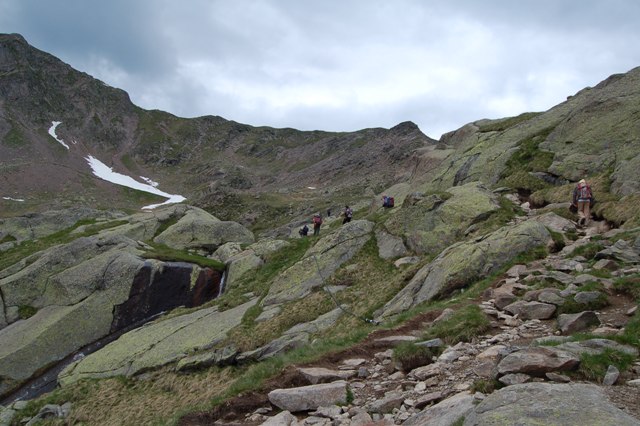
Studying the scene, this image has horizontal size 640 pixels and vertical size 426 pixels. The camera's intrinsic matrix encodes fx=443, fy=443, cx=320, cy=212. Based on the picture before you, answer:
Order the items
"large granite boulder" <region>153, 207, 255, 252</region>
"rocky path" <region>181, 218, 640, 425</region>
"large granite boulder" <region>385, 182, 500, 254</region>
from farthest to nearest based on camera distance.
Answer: "large granite boulder" <region>153, 207, 255, 252</region>, "large granite boulder" <region>385, 182, 500, 254</region>, "rocky path" <region>181, 218, 640, 425</region>

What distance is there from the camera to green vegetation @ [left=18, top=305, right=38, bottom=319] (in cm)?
4031

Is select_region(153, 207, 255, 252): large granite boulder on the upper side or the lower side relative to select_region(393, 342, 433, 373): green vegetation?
upper

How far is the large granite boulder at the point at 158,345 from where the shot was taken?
27.6 meters

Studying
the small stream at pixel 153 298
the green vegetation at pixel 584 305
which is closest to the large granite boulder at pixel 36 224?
the small stream at pixel 153 298

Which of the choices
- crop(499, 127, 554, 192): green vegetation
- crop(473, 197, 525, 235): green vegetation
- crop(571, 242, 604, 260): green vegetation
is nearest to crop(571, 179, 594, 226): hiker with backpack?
crop(473, 197, 525, 235): green vegetation

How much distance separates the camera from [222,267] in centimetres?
4750

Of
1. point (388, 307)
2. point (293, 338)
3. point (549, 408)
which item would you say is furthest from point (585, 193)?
point (549, 408)

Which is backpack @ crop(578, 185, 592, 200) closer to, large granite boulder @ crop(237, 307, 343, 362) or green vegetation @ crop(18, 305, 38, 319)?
large granite boulder @ crop(237, 307, 343, 362)

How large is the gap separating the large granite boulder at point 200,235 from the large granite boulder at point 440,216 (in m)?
30.9

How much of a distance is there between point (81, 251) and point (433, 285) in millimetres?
39015

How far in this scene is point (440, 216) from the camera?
102ft

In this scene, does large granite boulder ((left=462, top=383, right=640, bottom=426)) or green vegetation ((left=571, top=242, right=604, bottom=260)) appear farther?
green vegetation ((left=571, top=242, right=604, bottom=260))

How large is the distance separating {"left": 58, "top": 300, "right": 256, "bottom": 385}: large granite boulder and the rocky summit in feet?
0.49

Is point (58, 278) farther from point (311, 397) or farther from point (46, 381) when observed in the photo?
point (311, 397)
